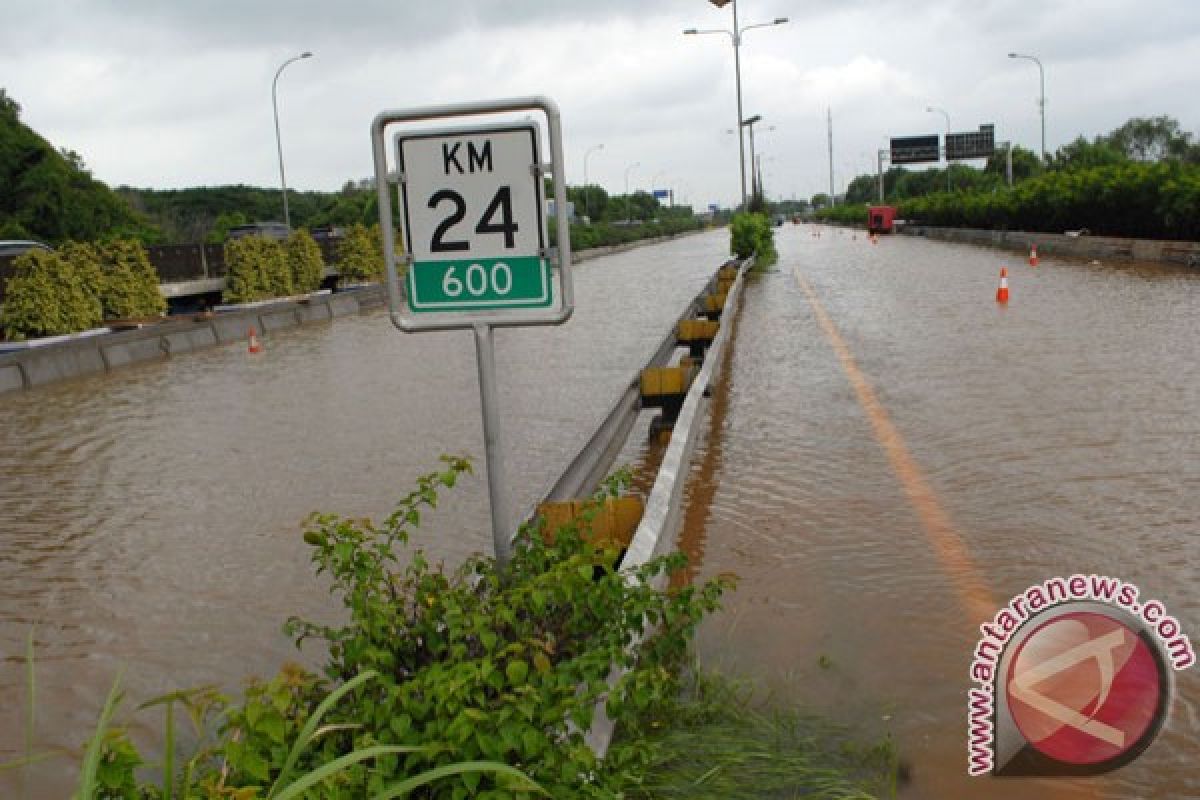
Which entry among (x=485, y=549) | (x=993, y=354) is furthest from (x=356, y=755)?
(x=993, y=354)

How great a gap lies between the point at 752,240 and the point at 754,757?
31230 millimetres

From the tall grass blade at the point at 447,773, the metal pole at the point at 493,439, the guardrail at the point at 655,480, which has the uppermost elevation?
the metal pole at the point at 493,439

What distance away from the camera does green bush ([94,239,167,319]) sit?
22531mm

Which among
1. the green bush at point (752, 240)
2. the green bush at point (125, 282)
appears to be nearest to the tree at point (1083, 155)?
the green bush at point (752, 240)

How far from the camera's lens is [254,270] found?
29.9 meters

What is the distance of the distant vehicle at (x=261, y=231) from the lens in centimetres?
3597

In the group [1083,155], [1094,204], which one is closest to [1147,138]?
[1083,155]

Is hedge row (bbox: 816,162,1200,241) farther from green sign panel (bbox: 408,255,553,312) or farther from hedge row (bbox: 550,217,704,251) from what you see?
green sign panel (bbox: 408,255,553,312)

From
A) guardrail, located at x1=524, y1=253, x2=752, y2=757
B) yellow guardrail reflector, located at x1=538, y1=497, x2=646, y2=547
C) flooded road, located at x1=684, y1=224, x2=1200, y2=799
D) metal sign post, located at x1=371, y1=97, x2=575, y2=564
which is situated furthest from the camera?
yellow guardrail reflector, located at x1=538, y1=497, x2=646, y2=547

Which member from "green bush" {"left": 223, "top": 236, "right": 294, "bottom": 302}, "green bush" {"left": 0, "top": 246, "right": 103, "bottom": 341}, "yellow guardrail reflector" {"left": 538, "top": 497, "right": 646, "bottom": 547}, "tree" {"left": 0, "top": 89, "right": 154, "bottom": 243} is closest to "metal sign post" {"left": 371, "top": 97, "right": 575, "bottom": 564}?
"yellow guardrail reflector" {"left": 538, "top": 497, "right": 646, "bottom": 547}

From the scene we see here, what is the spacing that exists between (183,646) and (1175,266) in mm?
26357

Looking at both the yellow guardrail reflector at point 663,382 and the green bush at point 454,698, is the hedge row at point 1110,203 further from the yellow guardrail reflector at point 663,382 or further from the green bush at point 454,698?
the green bush at point 454,698

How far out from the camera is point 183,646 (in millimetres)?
5133

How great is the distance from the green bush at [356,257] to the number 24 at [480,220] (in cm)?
3338
